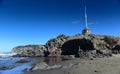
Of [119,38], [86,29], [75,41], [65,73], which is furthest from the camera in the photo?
[86,29]

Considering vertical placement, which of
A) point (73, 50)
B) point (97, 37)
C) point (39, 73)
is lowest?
point (39, 73)

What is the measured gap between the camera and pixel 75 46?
96.7 m

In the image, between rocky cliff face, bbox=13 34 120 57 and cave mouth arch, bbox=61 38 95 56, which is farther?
cave mouth arch, bbox=61 38 95 56

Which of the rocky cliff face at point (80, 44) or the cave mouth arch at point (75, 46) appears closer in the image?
the rocky cliff face at point (80, 44)

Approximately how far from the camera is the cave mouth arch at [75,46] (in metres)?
86.3

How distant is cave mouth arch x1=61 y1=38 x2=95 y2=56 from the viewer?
86.3 meters

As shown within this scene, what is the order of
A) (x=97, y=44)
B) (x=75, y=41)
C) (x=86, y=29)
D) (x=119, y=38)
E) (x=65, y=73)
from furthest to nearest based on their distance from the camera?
(x=86, y=29) → (x=75, y=41) → (x=119, y=38) → (x=97, y=44) → (x=65, y=73)

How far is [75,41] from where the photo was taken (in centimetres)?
9694

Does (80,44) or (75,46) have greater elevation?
(80,44)

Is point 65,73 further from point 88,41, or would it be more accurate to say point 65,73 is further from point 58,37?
point 58,37

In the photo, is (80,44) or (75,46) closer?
(80,44)

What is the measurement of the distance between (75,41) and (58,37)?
651 inches

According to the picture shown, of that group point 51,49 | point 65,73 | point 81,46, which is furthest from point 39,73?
point 51,49

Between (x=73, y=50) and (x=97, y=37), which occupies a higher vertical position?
(x=97, y=37)
